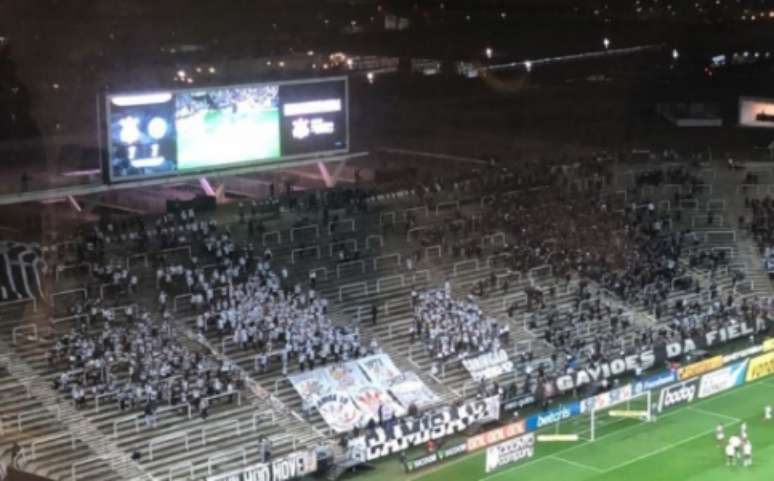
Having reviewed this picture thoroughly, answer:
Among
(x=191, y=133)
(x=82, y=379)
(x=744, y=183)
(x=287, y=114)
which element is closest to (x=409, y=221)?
(x=287, y=114)

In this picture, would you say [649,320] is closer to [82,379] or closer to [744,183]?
Result: [744,183]

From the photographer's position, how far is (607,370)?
30.3m

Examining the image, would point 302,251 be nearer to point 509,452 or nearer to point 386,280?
point 386,280

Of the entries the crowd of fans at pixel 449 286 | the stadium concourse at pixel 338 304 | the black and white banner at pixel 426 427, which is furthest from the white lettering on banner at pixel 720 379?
the black and white banner at pixel 426 427

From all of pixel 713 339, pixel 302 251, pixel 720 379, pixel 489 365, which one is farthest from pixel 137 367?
pixel 713 339

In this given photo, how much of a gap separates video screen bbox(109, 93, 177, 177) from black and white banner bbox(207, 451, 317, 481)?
8297 mm

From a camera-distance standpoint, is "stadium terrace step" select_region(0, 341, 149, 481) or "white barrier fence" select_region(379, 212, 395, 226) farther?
"white barrier fence" select_region(379, 212, 395, 226)

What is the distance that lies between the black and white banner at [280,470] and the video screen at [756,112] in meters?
27.3

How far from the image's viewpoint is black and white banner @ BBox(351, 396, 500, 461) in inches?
1000

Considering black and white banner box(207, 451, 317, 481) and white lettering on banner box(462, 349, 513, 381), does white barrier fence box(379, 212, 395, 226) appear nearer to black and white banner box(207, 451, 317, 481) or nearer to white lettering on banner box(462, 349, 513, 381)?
white lettering on banner box(462, 349, 513, 381)

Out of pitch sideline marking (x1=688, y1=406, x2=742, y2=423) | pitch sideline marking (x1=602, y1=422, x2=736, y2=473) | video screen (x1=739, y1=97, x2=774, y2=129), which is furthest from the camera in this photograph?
video screen (x1=739, y1=97, x2=774, y2=129)

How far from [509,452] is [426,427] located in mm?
1918

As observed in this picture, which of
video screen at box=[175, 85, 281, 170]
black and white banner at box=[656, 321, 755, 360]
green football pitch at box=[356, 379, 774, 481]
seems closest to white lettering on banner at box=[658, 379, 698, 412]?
green football pitch at box=[356, 379, 774, 481]

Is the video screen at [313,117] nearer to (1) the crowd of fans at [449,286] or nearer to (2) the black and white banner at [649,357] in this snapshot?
(1) the crowd of fans at [449,286]
